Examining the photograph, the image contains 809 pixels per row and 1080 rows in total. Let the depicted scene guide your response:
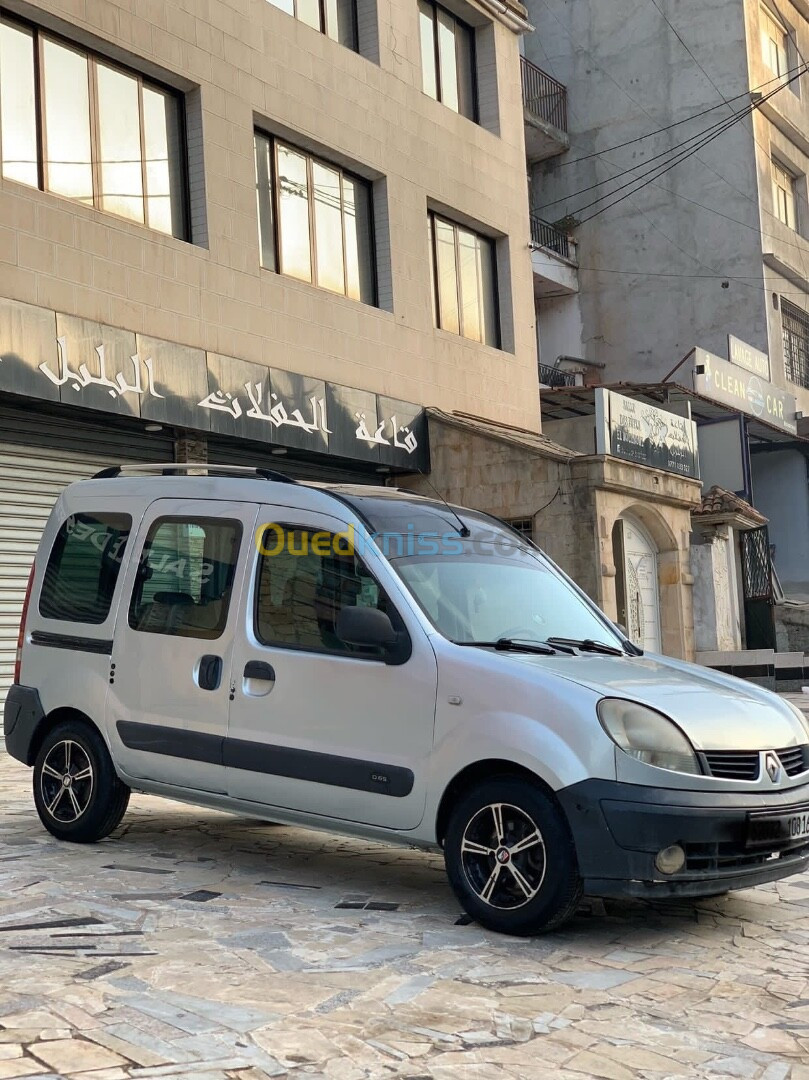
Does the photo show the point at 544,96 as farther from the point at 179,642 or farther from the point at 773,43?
the point at 179,642

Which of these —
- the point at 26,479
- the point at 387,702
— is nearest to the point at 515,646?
the point at 387,702

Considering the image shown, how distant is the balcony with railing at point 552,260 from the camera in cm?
2998

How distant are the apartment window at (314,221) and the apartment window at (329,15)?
6.12 feet

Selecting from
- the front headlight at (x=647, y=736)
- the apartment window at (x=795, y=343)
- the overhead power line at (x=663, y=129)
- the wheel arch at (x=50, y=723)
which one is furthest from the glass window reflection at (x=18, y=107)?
the apartment window at (x=795, y=343)

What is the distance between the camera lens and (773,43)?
33906 mm

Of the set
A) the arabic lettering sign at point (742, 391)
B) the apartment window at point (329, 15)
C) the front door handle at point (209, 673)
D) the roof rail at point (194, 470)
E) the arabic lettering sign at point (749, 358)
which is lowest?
the front door handle at point (209, 673)

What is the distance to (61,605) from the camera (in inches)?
283

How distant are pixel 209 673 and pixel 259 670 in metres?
0.34

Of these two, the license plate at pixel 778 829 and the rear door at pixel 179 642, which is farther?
the rear door at pixel 179 642

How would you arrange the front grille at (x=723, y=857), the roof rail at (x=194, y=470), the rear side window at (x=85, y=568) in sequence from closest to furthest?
the front grille at (x=723, y=857)
the roof rail at (x=194, y=470)
the rear side window at (x=85, y=568)

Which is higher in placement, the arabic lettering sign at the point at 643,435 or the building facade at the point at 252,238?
the building facade at the point at 252,238

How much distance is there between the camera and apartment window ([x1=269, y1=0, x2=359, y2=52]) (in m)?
16.9

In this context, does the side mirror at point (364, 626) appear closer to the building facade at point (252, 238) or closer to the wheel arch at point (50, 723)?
the wheel arch at point (50, 723)

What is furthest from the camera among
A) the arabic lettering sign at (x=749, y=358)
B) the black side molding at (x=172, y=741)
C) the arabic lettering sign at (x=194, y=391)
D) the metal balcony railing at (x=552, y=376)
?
the metal balcony railing at (x=552, y=376)
